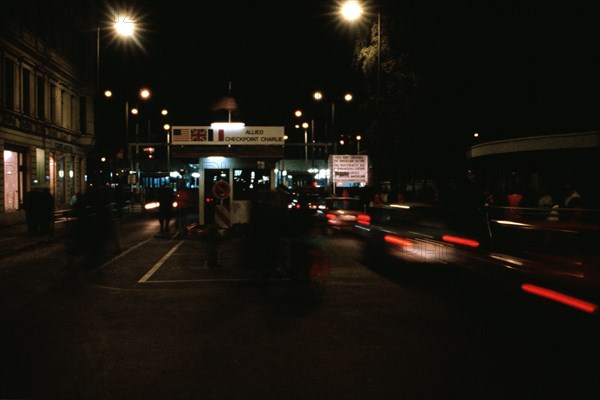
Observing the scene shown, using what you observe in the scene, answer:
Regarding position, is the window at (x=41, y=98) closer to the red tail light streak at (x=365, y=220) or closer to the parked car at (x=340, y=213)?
the parked car at (x=340, y=213)

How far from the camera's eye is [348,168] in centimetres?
2877

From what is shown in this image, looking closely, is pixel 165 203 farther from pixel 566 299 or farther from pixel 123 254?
pixel 566 299

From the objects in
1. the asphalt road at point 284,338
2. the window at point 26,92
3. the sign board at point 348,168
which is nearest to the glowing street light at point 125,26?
the sign board at point 348,168

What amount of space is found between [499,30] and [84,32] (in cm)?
3282

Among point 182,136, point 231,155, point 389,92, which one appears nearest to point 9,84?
point 182,136

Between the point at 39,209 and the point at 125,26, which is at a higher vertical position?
the point at 125,26

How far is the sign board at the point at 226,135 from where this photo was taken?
71.8 feet

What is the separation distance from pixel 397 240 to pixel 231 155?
10.1 metres

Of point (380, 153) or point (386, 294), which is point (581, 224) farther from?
A: point (380, 153)

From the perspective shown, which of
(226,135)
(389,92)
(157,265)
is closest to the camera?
(157,265)

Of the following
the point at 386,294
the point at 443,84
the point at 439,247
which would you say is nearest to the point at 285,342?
the point at 386,294

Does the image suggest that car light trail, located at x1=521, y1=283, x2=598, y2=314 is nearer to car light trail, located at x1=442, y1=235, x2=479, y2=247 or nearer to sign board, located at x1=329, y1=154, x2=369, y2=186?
car light trail, located at x1=442, y1=235, x2=479, y2=247

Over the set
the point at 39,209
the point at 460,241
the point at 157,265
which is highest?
the point at 39,209

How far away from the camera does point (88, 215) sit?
11883 mm
